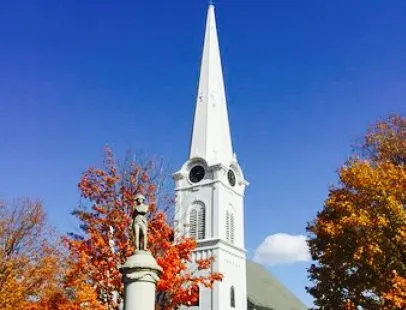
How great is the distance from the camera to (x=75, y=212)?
2105cm

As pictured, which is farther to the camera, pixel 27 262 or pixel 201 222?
pixel 201 222

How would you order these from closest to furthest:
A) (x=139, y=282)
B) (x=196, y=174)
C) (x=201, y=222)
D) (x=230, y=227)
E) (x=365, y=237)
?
1. (x=139, y=282)
2. (x=365, y=237)
3. (x=201, y=222)
4. (x=230, y=227)
5. (x=196, y=174)

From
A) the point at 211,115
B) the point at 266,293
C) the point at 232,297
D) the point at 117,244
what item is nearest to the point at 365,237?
the point at 117,244

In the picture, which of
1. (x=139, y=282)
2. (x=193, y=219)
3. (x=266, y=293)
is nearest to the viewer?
(x=139, y=282)

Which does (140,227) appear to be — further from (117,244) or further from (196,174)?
(196,174)

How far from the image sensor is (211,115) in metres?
49.3

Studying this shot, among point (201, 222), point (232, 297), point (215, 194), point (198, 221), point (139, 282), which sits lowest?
point (139, 282)

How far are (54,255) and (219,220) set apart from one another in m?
19.3

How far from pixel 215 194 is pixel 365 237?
2741 centimetres

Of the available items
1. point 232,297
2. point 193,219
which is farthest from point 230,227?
point 232,297

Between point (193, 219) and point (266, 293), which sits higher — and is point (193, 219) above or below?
above

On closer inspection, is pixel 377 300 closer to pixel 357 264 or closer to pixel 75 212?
pixel 357 264

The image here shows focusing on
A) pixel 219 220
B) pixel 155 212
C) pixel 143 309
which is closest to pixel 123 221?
pixel 155 212

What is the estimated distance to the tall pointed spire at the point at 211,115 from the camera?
4830 centimetres
